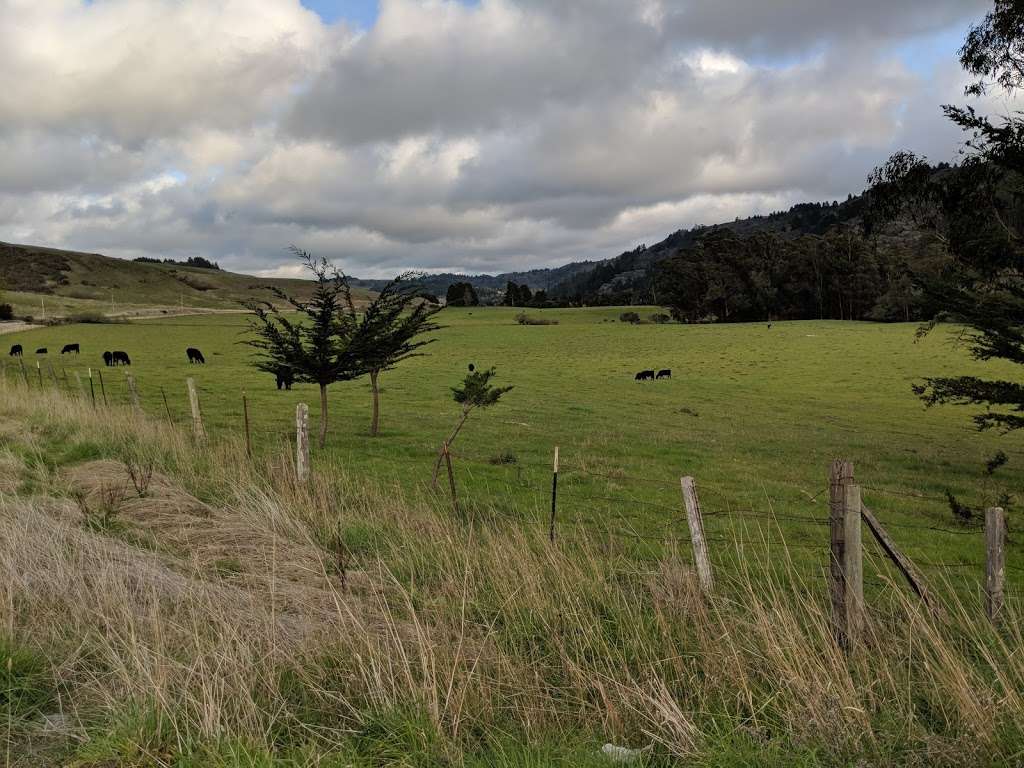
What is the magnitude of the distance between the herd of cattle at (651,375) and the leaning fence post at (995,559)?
119ft

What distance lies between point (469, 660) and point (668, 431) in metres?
19.8

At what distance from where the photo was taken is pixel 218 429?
19641mm

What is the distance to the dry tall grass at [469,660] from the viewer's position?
12.5ft

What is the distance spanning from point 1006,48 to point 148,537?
21330mm

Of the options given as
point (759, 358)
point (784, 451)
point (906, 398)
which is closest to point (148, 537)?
point (784, 451)

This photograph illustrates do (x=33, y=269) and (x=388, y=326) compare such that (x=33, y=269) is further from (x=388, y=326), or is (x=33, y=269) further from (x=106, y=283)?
(x=388, y=326)

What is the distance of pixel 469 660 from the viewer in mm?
4668

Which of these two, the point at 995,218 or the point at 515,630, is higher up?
the point at 995,218

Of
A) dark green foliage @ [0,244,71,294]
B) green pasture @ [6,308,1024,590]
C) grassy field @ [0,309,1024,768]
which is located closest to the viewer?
grassy field @ [0,309,1024,768]

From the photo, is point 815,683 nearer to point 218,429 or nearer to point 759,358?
point 218,429

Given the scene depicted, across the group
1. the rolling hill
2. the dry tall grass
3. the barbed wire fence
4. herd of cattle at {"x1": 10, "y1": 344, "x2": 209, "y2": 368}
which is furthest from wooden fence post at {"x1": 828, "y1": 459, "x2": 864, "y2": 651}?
the rolling hill

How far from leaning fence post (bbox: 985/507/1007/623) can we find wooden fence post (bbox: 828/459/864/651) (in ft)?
4.14

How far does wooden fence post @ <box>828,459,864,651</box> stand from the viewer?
5141 mm

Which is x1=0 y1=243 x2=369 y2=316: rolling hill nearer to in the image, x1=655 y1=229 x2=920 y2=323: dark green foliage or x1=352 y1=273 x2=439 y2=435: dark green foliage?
x1=655 y1=229 x2=920 y2=323: dark green foliage
